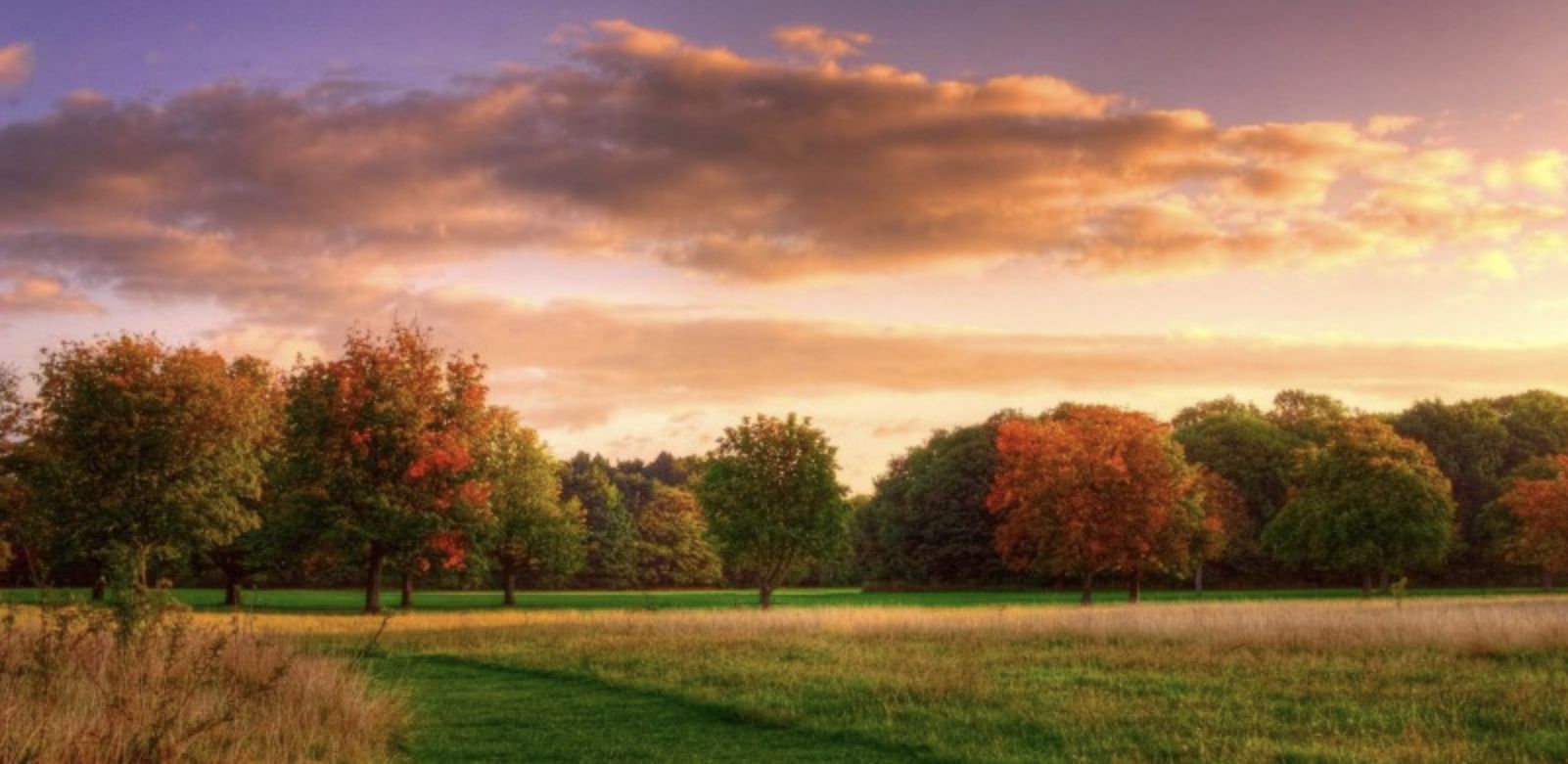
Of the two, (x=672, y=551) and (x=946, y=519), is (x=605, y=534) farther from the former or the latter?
(x=946, y=519)

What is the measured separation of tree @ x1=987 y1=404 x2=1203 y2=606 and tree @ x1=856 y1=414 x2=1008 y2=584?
33377mm

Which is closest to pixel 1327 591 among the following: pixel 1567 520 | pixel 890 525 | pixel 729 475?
pixel 1567 520

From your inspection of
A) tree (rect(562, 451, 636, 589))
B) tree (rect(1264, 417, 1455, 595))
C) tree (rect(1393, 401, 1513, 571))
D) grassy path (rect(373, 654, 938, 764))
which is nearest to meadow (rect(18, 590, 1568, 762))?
grassy path (rect(373, 654, 938, 764))

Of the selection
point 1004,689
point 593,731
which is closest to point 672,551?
point 1004,689

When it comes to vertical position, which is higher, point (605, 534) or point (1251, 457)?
point (1251, 457)

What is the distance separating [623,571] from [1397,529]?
66768 millimetres

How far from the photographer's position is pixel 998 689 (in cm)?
1923

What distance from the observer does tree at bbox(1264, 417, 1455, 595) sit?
58688mm

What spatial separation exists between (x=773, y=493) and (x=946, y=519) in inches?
1680

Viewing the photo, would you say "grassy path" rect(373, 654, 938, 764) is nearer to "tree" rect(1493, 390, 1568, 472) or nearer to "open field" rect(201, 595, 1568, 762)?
"open field" rect(201, 595, 1568, 762)

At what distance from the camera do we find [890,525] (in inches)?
3826

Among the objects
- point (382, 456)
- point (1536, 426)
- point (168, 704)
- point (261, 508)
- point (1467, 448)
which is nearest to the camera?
point (168, 704)

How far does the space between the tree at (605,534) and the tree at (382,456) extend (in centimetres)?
5678

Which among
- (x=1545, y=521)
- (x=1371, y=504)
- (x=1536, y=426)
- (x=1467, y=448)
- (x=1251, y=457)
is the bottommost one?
(x=1545, y=521)
